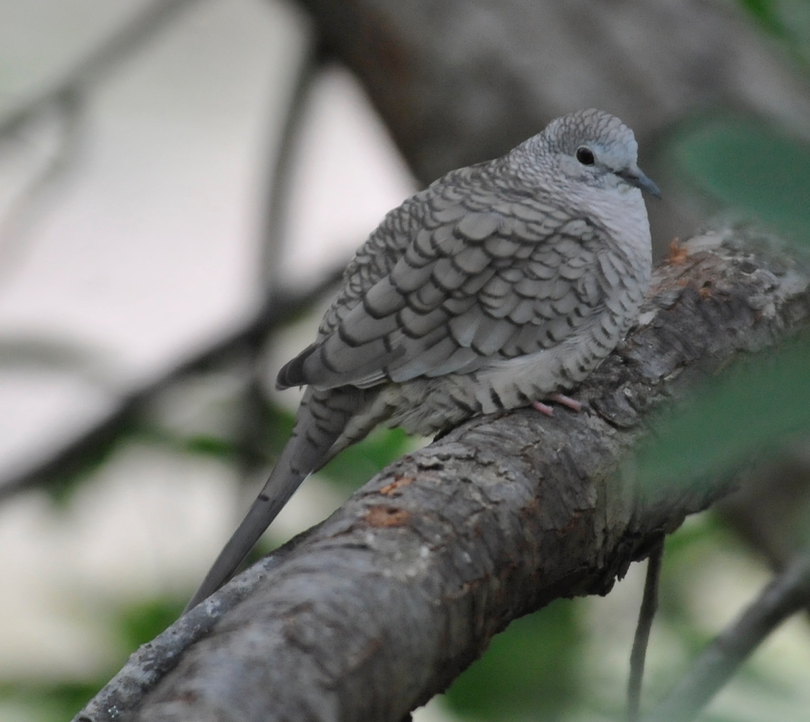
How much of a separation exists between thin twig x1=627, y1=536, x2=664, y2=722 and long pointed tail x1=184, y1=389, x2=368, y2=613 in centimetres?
70

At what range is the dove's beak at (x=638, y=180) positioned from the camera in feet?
7.25

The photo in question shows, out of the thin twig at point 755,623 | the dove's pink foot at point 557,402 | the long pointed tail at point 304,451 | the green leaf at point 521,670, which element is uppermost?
the long pointed tail at point 304,451

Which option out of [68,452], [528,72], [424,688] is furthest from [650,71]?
[424,688]

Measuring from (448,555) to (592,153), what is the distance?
4.08ft

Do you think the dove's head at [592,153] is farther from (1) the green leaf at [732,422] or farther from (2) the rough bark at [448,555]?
(1) the green leaf at [732,422]

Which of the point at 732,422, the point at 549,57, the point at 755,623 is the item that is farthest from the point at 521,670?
the point at 549,57

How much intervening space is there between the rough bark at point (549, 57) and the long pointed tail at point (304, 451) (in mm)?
1765

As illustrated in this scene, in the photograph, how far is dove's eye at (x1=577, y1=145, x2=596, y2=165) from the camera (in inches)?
89.5

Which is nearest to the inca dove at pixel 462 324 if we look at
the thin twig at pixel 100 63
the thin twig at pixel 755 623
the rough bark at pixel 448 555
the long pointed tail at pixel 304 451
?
the long pointed tail at pixel 304 451

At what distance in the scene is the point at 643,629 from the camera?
181cm

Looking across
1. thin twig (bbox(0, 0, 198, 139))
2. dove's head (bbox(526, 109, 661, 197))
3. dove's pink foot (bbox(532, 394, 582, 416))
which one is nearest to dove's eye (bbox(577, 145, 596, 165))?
dove's head (bbox(526, 109, 661, 197))

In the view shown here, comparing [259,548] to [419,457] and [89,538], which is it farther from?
[89,538]

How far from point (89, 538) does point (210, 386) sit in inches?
39.1

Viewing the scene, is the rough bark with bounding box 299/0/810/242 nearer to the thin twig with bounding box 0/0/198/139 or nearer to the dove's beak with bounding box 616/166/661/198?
the thin twig with bounding box 0/0/198/139
